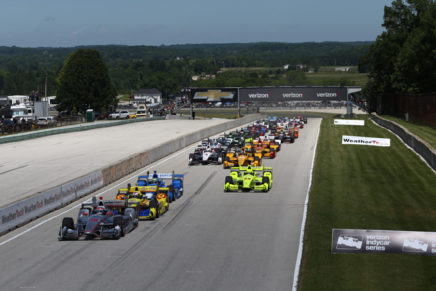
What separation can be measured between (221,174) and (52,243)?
16331 mm

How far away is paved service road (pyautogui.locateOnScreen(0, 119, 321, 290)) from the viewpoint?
15195 millimetres

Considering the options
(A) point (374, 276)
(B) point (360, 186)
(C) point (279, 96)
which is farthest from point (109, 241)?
(C) point (279, 96)

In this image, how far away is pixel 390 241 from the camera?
14.9 m

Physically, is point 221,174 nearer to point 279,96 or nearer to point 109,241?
point 109,241

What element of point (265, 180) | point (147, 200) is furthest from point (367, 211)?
point (147, 200)

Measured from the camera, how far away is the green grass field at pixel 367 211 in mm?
15094

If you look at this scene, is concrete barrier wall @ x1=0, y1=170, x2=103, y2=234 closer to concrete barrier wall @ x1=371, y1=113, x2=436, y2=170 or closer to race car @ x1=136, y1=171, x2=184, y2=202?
race car @ x1=136, y1=171, x2=184, y2=202

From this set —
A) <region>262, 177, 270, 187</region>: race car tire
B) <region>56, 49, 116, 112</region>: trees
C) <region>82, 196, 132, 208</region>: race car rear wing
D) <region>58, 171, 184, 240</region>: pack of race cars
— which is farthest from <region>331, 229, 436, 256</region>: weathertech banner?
<region>56, 49, 116, 112</region>: trees

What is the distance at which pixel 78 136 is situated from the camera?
65.3m

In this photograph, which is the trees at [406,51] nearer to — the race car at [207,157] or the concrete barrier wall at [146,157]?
the concrete barrier wall at [146,157]

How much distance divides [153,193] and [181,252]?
249 inches

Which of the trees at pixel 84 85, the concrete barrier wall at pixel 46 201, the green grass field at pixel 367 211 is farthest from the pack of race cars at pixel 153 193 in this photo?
the trees at pixel 84 85

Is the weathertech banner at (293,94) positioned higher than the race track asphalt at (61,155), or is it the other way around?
the weathertech banner at (293,94)

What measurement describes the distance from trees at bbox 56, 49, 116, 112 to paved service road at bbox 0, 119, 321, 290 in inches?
3720
